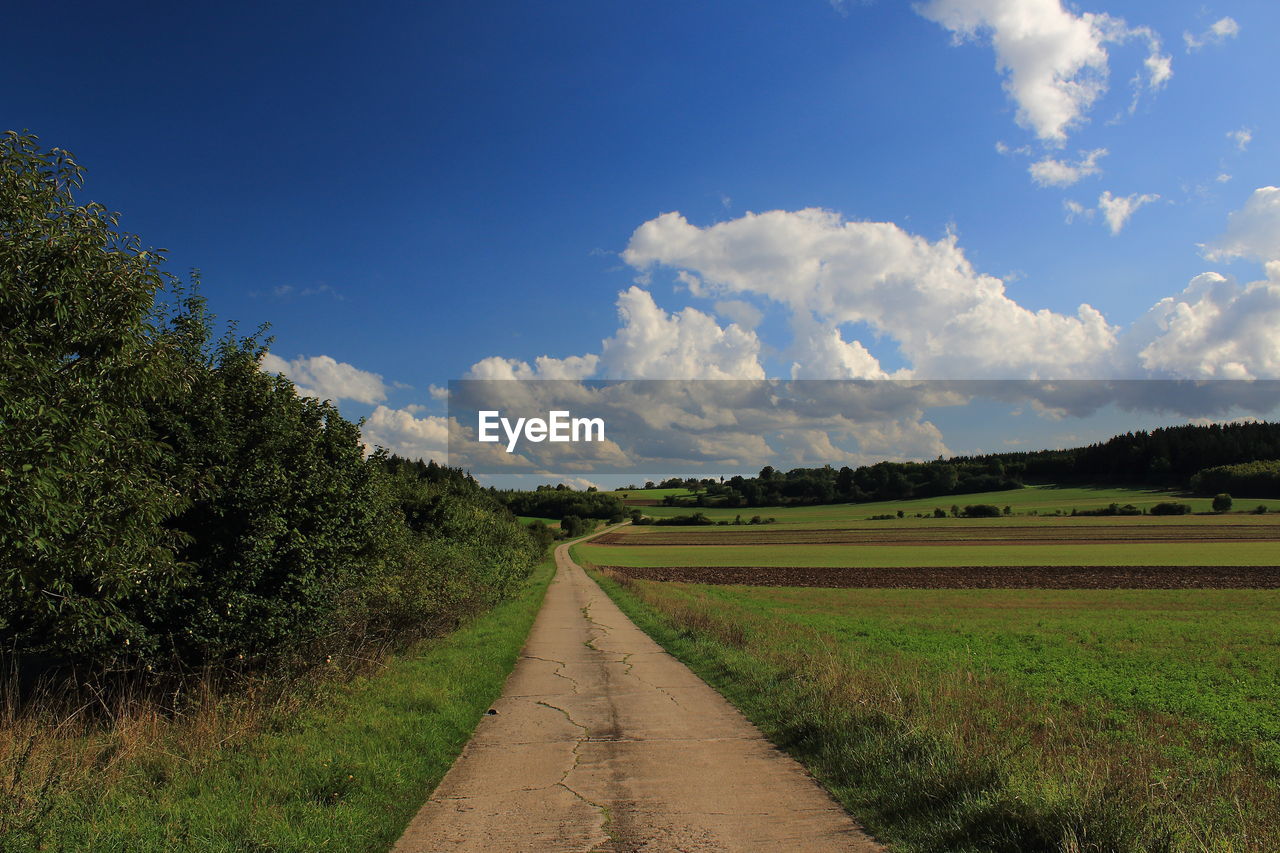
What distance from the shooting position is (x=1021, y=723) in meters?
9.12

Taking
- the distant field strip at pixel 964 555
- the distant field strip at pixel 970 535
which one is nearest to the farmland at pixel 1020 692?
the distant field strip at pixel 964 555

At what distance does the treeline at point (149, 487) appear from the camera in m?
6.16

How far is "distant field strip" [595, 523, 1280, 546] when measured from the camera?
257 feet

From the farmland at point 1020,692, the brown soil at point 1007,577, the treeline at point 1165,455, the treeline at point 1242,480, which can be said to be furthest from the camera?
the treeline at point 1165,455

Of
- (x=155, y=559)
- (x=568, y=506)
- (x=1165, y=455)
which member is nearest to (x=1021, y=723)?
(x=155, y=559)

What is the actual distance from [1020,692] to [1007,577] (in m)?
41.7

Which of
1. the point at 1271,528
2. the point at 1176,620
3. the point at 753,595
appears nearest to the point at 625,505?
the point at 1271,528

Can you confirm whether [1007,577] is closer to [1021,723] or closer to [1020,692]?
[1020,692]

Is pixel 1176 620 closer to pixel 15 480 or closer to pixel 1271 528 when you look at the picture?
pixel 15 480

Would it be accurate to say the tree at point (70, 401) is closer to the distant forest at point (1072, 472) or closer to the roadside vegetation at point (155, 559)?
the roadside vegetation at point (155, 559)

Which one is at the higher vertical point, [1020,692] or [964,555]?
[1020,692]

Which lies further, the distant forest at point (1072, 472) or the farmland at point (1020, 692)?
the distant forest at point (1072, 472)

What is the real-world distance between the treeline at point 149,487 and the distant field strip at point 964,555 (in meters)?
56.5

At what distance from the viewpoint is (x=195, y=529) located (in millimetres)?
9781
